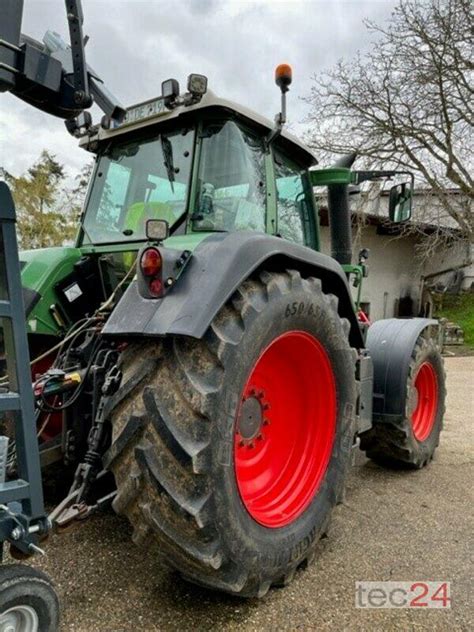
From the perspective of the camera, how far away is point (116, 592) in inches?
78.0

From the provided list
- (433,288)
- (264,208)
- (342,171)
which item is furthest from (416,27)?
(264,208)

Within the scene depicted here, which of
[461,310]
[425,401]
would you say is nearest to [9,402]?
[425,401]

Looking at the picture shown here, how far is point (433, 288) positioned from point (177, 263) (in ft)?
64.4

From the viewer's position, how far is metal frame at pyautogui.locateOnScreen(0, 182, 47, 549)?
147 centimetres

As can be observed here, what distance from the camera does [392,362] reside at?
3443 mm

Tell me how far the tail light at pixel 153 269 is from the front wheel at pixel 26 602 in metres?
0.95

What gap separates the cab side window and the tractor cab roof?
0.16m

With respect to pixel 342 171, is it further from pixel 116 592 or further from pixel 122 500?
pixel 116 592

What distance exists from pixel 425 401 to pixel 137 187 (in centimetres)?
283

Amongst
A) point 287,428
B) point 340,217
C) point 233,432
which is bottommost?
point 287,428

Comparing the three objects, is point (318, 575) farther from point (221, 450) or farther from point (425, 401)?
point (425, 401)

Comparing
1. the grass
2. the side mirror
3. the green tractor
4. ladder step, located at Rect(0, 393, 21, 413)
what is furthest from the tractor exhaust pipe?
the grass

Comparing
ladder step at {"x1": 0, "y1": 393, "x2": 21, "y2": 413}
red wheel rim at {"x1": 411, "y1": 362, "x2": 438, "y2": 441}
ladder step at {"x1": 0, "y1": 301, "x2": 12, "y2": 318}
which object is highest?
ladder step at {"x1": 0, "y1": 301, "x2": 12, "y2": 318}

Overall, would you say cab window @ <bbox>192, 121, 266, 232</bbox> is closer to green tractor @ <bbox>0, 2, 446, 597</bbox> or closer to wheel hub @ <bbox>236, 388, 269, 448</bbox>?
green tractor @ <bbox>0, 2, 446, 597</bbox>
